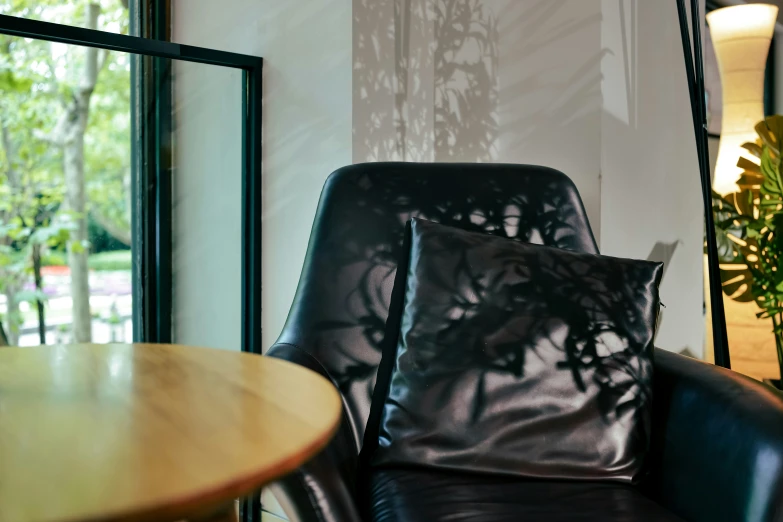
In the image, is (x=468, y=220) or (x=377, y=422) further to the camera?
(x=468, y=220)

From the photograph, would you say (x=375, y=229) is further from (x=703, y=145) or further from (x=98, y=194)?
(x=703, y=145)

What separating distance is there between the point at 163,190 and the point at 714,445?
145cm

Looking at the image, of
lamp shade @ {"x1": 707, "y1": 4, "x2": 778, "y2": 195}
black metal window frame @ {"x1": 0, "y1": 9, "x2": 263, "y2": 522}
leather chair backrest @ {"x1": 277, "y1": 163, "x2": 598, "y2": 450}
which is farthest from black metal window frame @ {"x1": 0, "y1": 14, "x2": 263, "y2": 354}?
lamp shade @ {"x1": 707, "y1": 4, "x2": 778, "y2": 195}

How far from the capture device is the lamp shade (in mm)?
2729

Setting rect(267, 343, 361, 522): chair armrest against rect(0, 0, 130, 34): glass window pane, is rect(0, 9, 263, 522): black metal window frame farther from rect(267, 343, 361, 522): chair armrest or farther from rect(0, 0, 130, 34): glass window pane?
rect(267, 343, 361, 522): chair armrest

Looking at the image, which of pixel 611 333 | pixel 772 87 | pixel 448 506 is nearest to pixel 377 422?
pixel 448 506

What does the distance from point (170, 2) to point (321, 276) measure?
4.50 ft

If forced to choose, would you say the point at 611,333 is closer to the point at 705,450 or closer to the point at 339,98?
the point at 705,450

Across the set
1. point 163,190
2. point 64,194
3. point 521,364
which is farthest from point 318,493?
point 163,190

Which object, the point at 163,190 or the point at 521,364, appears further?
the point at 163,190

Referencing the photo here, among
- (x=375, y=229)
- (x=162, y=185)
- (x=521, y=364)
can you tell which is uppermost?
(x=162, y=185)

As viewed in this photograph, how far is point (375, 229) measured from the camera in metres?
1.37

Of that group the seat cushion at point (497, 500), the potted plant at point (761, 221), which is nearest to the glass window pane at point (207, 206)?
the seat cushion at point (497, 500)

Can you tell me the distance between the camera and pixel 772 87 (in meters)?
2.90
